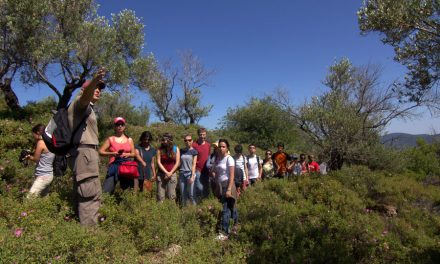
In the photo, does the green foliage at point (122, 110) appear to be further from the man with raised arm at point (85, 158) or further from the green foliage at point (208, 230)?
the man with raised arm at point (85, 158)

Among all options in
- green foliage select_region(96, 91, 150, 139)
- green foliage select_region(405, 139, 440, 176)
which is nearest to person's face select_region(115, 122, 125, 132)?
green foliage select_region(96, 91, 150, 139)

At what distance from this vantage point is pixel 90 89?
12.0 feet

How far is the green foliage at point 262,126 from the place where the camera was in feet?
93.2

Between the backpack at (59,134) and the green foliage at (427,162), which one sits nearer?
the backpack at (59,134)

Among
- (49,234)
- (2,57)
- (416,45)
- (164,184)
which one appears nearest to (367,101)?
(416,45)

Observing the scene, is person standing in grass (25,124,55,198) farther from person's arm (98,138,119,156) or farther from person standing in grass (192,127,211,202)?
person standing in grass (192,127,211,202)

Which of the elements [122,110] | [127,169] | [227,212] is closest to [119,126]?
[127,169]

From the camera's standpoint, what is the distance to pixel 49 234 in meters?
3.57

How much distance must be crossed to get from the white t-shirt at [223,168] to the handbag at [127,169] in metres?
1.59

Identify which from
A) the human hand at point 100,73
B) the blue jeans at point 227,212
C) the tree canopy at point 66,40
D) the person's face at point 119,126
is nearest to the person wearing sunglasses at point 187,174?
the blue jeans at point 227,212

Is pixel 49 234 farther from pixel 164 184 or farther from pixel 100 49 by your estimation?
pixel 100 49

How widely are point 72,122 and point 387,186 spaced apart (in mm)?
10830

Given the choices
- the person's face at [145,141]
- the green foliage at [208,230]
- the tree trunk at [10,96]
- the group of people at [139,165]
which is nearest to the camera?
the green foliage at [208,230]

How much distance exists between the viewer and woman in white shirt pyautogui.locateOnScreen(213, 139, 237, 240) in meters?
5.89
